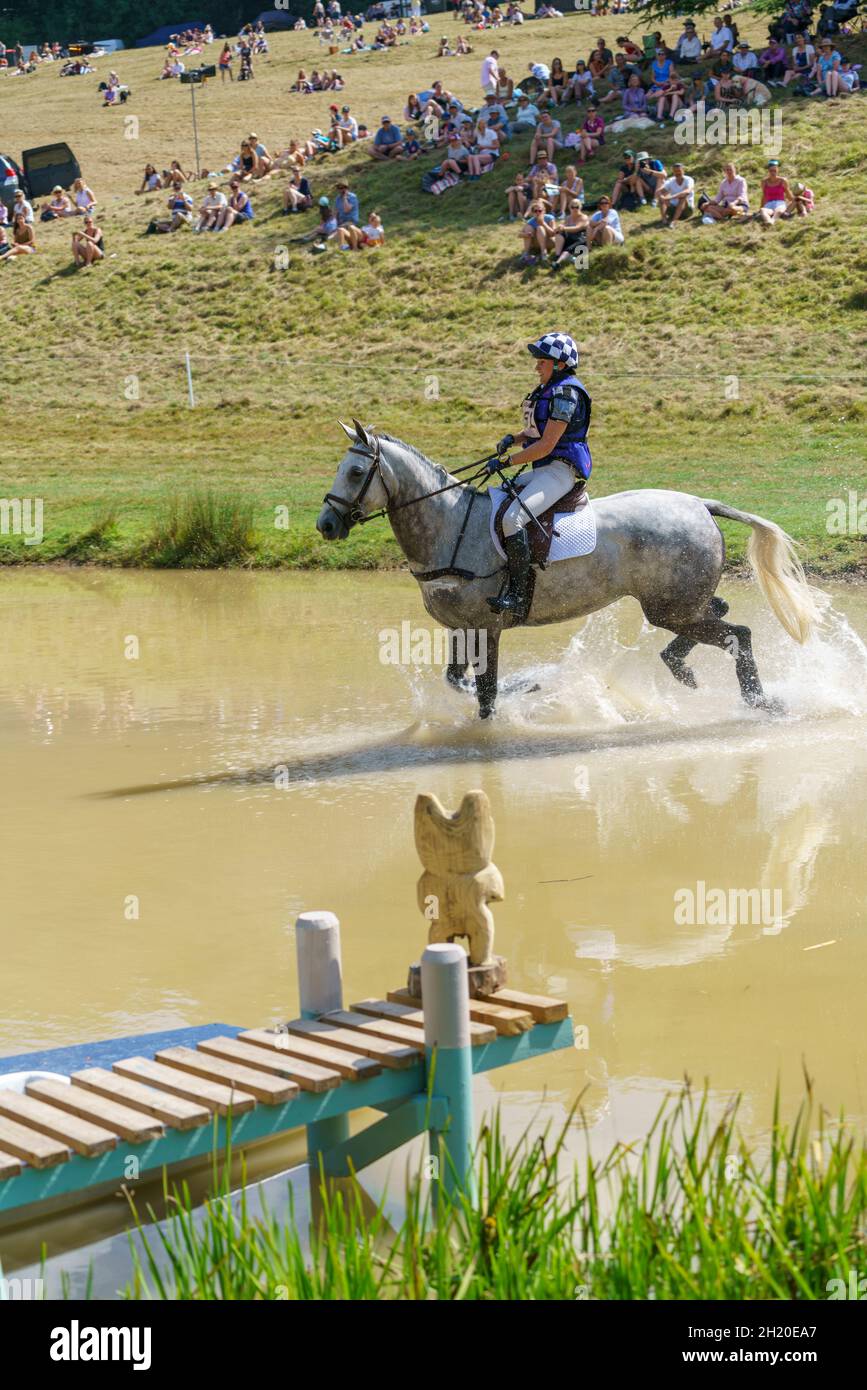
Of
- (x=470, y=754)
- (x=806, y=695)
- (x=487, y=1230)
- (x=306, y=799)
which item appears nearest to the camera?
(x=487, y=1230)

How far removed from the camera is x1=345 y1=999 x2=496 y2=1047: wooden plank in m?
5.22

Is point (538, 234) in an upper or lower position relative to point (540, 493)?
upper

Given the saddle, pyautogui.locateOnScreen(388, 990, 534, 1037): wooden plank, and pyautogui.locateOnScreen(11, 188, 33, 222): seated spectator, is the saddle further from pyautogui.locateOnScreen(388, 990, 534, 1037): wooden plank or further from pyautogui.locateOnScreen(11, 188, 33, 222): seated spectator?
pyautogui.locateOnScreen(11, 188, 33, 222): seated spectator

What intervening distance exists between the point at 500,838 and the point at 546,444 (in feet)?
10.1

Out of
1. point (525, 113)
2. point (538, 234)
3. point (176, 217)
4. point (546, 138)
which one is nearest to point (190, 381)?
point (538, 234)

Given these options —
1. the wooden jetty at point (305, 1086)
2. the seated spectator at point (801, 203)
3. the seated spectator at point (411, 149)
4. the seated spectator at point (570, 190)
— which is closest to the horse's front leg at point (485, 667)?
the wooden jetty at point (305, 1086)

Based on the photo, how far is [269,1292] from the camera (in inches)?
143

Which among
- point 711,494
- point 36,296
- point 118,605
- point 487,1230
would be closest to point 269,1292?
point 487,1230

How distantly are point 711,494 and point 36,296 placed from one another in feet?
66.9

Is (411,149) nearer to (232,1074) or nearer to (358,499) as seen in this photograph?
(358,499)

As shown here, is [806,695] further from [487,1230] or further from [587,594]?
[487,1230]

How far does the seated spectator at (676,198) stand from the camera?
30672 mm

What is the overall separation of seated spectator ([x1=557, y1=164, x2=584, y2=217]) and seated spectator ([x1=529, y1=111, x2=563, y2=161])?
2.24 metres

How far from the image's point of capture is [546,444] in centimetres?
1080
